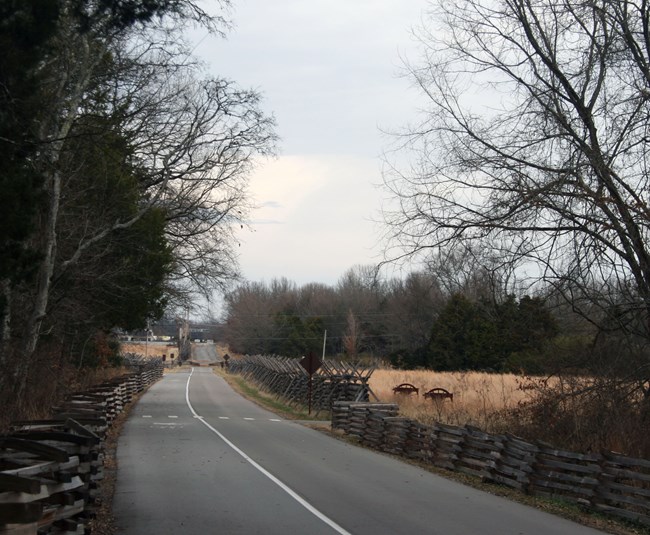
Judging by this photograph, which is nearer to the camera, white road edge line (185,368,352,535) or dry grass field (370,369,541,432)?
white road edge line (185,368,352,535)

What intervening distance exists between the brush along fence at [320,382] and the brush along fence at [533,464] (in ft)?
45.1

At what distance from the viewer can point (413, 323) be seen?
241 ft

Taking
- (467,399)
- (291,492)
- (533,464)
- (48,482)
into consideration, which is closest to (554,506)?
(533,464)

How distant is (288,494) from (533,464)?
463 centimetres

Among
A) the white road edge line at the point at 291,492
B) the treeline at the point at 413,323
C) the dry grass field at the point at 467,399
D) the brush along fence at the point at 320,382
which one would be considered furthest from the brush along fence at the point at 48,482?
the brush along fence at the point at 320,382

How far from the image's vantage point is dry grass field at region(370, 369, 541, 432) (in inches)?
853

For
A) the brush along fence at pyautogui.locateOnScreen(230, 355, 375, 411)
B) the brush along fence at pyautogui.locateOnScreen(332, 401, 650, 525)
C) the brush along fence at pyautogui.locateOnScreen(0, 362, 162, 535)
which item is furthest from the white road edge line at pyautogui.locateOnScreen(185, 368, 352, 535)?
the brush along fence at pyautogui.locateOnScreen(230, 355, 375, 411)

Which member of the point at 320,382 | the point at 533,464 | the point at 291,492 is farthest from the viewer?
the point at 320,382

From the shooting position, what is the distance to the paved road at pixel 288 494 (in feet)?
36.4

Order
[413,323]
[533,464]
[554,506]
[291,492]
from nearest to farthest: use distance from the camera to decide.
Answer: [554,506]
[291,492]
[533,464]
[413,323]

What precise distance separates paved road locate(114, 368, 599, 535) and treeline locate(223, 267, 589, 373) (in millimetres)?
3831

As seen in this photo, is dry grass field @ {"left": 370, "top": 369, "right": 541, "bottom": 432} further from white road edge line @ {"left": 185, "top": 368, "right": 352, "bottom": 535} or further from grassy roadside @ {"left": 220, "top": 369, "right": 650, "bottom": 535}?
white road edge line @ {"left": 185, "top": 368, "right": 352, "bottom": 535}

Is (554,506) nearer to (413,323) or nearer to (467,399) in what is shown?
(467,399)

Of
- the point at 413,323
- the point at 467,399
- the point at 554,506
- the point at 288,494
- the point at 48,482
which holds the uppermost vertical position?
the point at 413,323
